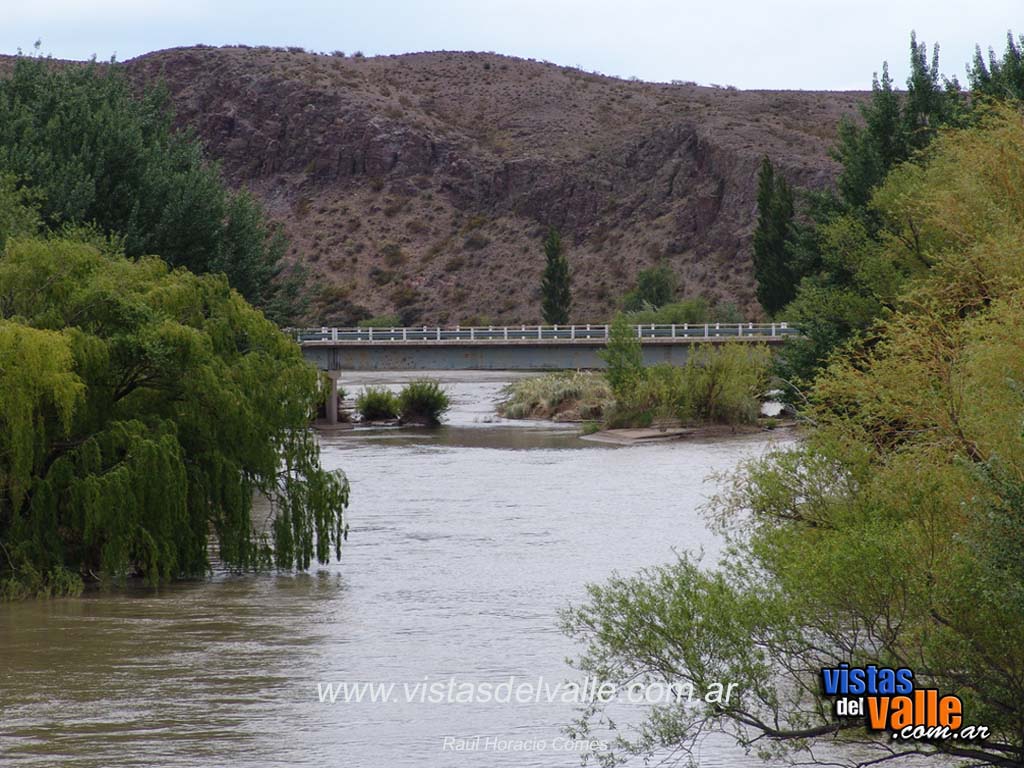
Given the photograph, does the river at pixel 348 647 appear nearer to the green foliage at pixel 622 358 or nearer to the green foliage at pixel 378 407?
the green foliage at pixel 622 358

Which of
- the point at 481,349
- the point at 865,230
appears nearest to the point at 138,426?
the point at 865,230

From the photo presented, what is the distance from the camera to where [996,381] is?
14297 millimetres

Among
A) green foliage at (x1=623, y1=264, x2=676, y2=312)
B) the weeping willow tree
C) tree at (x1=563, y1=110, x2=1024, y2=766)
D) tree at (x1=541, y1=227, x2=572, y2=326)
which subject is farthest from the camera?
green foliage at (x1=623, y1=264, x2=676, y2=312)

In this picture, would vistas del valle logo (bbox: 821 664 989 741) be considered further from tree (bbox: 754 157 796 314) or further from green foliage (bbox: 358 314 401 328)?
green foliage (bbox: 358 314 401 328)

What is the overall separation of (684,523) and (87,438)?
44.7 feet

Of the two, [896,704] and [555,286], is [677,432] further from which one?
[555,286]

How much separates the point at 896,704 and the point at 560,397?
57.3 meters

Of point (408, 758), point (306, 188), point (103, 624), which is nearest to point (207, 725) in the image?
point (408, 758)

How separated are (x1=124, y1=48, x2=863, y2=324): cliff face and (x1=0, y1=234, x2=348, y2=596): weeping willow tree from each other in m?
93.9

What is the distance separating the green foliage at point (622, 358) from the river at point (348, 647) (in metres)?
24.8

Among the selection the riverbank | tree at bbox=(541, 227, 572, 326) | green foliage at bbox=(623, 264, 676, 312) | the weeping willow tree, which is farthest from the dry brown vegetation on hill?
the weeping willow tree

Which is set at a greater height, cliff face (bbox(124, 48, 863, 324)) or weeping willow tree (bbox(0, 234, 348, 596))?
cliff face (bbox(124, 48, 863, 324))

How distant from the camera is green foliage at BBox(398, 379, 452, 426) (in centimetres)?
6469

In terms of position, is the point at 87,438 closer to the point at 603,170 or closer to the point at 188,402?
the point at 188,402
